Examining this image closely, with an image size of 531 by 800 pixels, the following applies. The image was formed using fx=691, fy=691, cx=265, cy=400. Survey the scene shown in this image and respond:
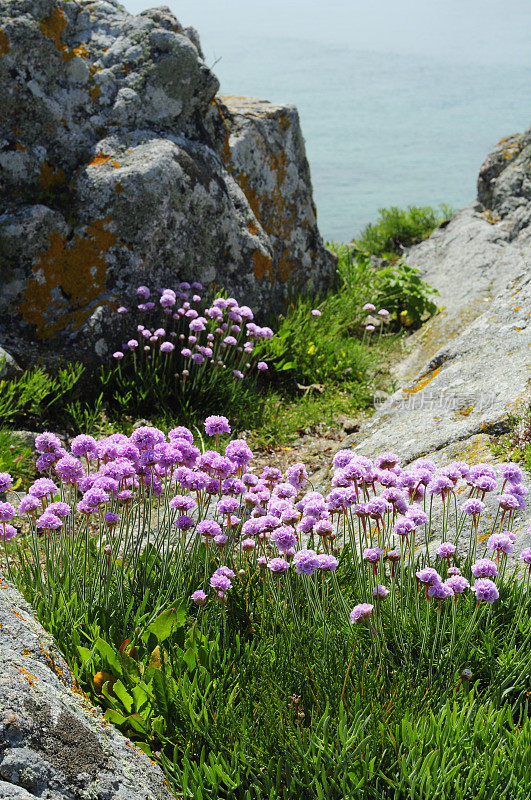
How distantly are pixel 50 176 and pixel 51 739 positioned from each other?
6421 mm

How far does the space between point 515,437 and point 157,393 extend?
3.44m

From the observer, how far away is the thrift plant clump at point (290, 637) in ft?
8.94

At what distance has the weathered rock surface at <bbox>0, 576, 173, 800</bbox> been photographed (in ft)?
6.68

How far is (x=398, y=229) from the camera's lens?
12.9 meters

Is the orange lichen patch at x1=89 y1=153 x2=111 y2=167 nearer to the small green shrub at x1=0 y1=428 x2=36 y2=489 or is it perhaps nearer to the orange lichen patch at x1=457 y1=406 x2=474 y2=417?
the small green shrub at x1=0 y1=428 x2=36 y2=489

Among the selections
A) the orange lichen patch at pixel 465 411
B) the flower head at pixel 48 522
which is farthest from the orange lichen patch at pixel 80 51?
the flower head at pixel 48 522

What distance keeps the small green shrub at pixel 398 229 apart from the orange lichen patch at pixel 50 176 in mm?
6525

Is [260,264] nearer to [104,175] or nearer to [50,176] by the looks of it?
[104,175]

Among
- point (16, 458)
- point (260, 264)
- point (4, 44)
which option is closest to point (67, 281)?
point (16, 458)

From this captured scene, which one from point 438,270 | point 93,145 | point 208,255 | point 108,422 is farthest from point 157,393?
point 438,270

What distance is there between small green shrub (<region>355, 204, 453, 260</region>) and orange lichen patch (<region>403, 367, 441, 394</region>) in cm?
670

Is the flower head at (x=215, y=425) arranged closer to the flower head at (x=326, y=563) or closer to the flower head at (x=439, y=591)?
the flower head at (x=326, y=563)

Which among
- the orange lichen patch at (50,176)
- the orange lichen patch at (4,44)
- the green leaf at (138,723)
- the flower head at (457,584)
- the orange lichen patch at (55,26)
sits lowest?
the green leaf at (138,723)

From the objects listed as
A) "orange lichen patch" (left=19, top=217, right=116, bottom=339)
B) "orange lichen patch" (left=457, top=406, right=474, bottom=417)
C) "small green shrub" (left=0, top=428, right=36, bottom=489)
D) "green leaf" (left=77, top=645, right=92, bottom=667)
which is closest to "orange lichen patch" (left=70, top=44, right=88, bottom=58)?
"orange lichen patch" (left=19, top=217, right=116, bottom=339)
